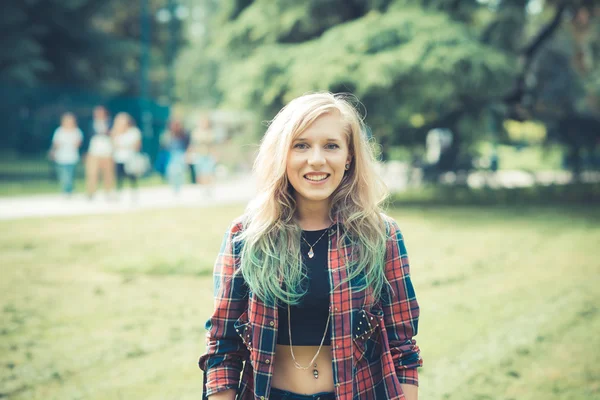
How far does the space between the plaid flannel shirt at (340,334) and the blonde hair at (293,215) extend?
48 mm

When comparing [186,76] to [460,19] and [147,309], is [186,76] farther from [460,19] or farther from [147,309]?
[147,309]

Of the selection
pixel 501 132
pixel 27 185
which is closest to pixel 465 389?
pixel 501 132

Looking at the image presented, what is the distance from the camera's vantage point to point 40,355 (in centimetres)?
463

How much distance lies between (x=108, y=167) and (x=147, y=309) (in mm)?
9217

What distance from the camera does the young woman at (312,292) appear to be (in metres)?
2.12

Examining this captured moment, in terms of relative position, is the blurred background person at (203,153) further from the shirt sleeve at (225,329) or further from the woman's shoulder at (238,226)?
the shirt sleeve at (225,329)

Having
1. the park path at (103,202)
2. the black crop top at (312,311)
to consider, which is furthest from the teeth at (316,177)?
the park path at (103,202)

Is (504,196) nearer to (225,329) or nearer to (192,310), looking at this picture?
(192,310)

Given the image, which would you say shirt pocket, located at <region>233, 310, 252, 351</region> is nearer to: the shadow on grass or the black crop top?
the black crop top

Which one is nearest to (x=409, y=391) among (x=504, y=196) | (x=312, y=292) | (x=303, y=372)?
(x=303, y=372)

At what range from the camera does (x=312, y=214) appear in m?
2.35

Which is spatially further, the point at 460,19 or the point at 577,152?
the point at 577,152

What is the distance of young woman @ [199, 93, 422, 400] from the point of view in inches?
83.3

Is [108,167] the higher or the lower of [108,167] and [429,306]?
the higher
